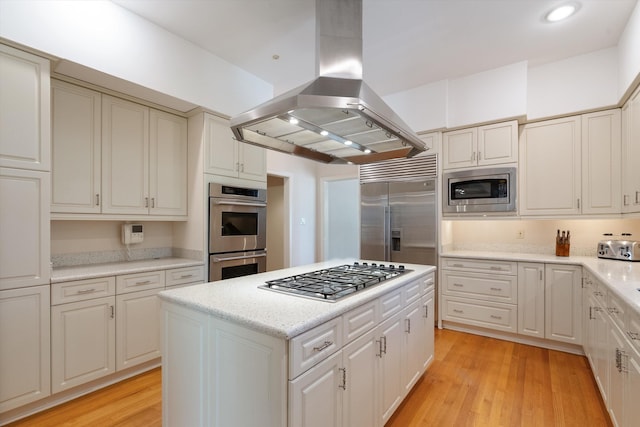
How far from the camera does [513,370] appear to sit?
265 centimetres

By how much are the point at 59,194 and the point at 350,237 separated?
432 centimetres

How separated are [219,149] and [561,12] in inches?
125

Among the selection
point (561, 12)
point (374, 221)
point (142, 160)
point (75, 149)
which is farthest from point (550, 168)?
point (75, 149)

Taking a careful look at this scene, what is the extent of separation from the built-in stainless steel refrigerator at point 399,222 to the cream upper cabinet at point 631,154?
1.69m

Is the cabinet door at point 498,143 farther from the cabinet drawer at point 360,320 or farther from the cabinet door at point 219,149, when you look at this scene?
the cabinet door at point 219,149

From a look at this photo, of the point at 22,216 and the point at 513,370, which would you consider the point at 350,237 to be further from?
the point at 22,216

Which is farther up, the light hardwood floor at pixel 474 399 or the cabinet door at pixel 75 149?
the cabinet door at pixel 75 149

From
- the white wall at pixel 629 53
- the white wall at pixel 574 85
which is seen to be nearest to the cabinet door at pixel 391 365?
the white wall at pixel 629 53

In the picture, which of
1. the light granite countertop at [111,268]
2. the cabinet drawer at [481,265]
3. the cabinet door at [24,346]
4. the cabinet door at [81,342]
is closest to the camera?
the cabinet door at [24,346]

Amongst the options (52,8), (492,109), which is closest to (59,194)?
(52,8)

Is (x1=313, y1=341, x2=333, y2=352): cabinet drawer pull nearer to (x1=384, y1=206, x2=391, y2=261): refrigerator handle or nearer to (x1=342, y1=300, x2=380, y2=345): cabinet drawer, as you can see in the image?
(x1=342, y1=300, x2=380, y2=345): cabinet drawer

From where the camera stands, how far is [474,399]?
222cm

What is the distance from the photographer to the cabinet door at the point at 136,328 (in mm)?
2457

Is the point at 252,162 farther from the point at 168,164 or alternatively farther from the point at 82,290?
the point at 82,290
